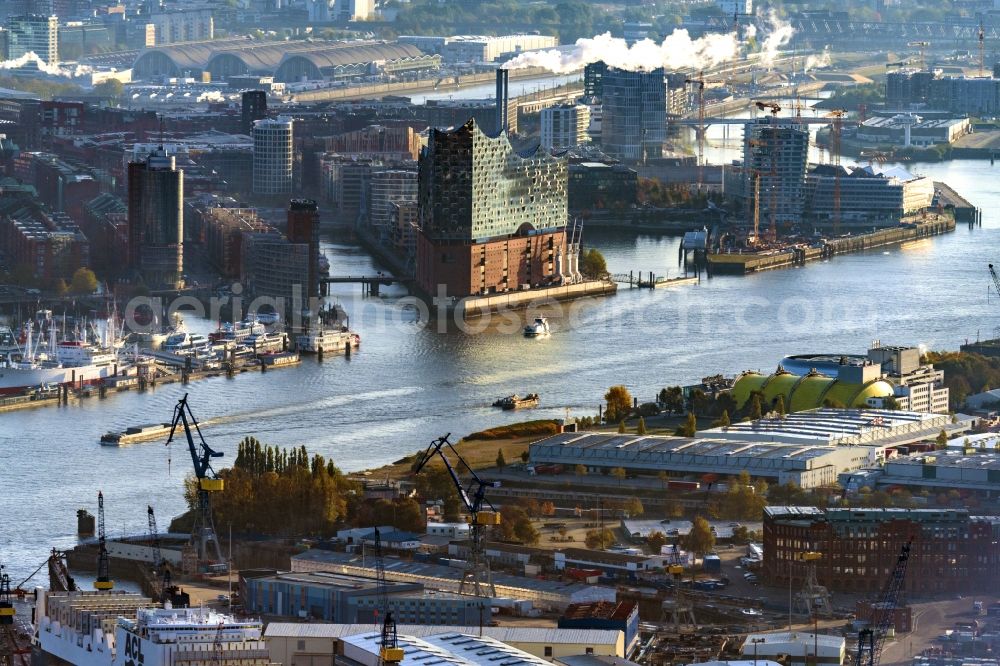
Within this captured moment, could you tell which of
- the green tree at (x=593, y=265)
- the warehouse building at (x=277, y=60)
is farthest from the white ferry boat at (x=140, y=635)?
the warehouse building at (x=277, y=60)

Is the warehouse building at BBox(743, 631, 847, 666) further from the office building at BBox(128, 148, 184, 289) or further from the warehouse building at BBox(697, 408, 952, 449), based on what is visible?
the office building at BBox(128, 148, 184, 289)

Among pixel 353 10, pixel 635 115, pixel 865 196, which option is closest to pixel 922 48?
pixel 353 10

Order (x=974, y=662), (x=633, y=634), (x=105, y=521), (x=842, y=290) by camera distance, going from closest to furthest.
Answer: (x=974, y=662) < (x=633, y=634) < (x=105, y=521) < (x=842, y=290)

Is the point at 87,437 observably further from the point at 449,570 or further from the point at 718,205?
the point at 718,205

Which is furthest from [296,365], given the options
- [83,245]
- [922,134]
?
[922,134]

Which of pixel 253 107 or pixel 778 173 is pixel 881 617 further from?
pixel 253 107

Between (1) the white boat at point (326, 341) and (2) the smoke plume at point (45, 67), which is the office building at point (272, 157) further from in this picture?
(2) the smoke plume at point (45, 67)
